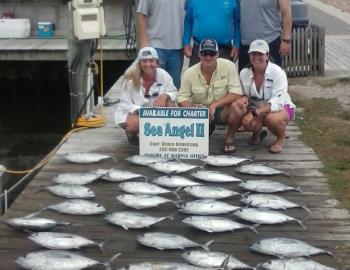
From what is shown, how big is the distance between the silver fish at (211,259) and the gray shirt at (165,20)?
3297 mm

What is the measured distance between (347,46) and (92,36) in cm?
847

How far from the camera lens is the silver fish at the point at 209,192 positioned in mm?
5035

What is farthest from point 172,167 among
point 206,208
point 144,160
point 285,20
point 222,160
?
point 285,20

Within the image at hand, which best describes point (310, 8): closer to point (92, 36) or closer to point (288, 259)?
point (92, 36)

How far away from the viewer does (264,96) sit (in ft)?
20.5

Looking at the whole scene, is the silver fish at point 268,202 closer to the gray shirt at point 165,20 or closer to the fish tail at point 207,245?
the fish tail at point 207,245

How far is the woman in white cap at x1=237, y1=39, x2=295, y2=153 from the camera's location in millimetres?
6039

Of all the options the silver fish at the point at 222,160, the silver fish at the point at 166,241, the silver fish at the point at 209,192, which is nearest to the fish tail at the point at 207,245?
the silver fish at the point at 166,241

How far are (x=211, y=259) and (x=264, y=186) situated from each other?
1353mm

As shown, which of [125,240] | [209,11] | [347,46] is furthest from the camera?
[347,46]

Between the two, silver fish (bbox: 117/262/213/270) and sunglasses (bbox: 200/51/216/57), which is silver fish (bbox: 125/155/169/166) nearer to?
sunglasses (bbox: 200/51/216/57)

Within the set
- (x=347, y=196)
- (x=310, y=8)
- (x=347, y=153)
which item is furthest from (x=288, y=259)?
(x=310, y=8)

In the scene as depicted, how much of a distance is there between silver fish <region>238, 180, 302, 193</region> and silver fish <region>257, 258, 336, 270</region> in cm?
125

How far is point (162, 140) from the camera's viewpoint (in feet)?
19.5
